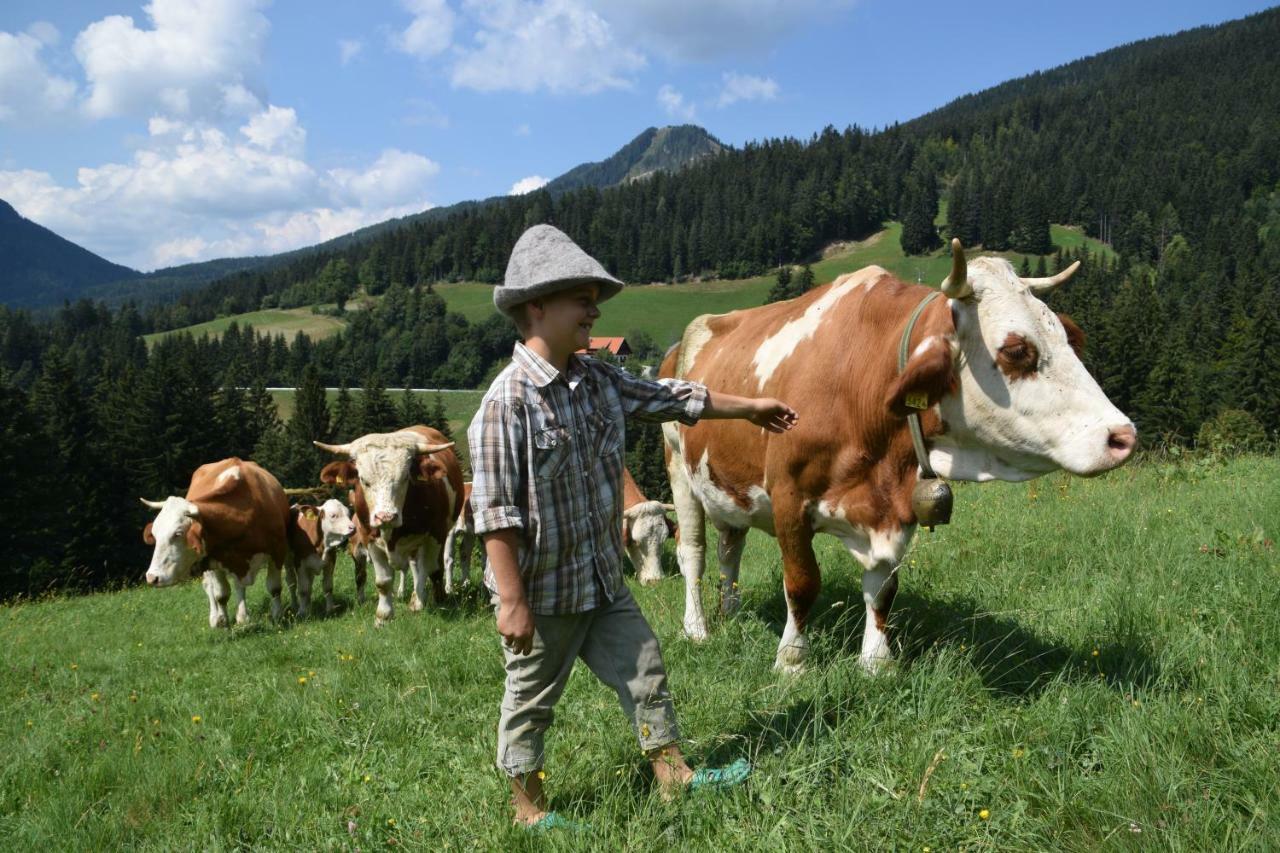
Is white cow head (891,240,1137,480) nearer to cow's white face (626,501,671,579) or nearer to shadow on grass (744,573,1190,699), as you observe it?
shadow on grass (744,573,1190,699)

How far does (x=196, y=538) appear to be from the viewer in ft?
28.6

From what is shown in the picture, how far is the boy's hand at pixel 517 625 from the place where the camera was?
271 centimetres

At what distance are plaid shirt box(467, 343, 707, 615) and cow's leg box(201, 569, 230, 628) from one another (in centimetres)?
782

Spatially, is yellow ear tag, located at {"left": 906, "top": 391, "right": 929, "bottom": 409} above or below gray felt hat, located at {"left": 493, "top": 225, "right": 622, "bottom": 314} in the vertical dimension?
below

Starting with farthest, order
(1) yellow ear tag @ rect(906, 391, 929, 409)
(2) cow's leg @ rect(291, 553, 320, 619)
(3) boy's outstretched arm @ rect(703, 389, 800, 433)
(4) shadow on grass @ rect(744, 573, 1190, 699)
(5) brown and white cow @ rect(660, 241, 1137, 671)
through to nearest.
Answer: (2) cow's leg @ rect(291, 553, 320, 619) → (4) shadow on grass @ rect(744, 573, 1190, 699) → (1) yellow ear tag @ rect(906, 391, 929, 409) → (3) boy's outstretched arm @ rect(703, 389, 800, 433) → (5) brown and white cow @ rect(660, 241, 1137, 671)

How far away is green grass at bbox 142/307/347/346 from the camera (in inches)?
5443

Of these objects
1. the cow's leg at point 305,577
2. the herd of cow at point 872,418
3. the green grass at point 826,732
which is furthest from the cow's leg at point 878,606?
the cow's leg at point 305,577

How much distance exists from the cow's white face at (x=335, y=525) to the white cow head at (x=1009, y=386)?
29.6 feet

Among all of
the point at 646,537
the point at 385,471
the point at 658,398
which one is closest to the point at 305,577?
the point at 385,471

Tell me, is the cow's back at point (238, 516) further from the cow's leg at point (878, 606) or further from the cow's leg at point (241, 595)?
the cow's leg at point (878, 606)

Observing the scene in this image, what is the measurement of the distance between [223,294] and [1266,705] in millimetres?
205737

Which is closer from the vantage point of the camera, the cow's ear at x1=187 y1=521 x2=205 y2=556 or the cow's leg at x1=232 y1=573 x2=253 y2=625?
the cow's ear at x1=187 y1=521 x2=205 y2=556

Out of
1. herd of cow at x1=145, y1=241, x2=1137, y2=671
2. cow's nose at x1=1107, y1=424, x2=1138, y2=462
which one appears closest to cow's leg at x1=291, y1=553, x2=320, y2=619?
herd of cow at x1=145, y1=241, x2=1137, y2=671

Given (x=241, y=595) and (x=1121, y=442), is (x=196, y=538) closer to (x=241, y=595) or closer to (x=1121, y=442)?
(x=241, y=595)
